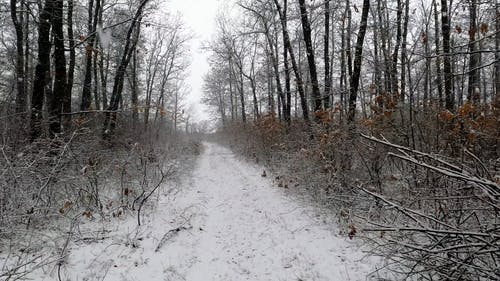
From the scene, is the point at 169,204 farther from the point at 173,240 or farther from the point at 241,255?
the point at 241,255

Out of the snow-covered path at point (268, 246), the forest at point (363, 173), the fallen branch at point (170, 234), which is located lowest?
the snow-covered path at point (268, 246)

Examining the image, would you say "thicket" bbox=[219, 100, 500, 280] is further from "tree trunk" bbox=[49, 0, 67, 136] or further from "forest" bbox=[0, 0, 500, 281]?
"tree trunk" bbox=[49, 0, 67, 136]

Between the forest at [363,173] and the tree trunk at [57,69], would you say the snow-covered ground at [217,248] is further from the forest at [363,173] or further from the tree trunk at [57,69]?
the tree trunk at [57,69]

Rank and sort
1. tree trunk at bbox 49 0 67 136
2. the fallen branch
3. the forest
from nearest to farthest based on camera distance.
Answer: the forest → the fallen branch → tree trunk at bbox 49 0 67 136

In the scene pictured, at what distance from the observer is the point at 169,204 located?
6.73 metres

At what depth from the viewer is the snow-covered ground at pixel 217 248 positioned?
3.60m

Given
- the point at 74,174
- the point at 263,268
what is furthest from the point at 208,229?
the point at 74,174

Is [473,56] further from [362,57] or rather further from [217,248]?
[217,248]

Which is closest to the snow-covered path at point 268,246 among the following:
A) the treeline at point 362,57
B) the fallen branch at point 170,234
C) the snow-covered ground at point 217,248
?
the snow-covered ground at point 217,248

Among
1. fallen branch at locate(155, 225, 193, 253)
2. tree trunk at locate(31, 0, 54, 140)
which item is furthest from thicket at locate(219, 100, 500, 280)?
tree trunk at locate(31, 0, 54, 140)

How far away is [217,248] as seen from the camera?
4.47 metres

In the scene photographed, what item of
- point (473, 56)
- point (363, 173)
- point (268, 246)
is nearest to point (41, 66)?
point (268, 246)

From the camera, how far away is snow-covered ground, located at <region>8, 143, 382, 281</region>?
360 centimetres

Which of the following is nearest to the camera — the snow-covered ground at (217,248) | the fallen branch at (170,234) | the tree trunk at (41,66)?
the snow-covered ground at (217,248)
